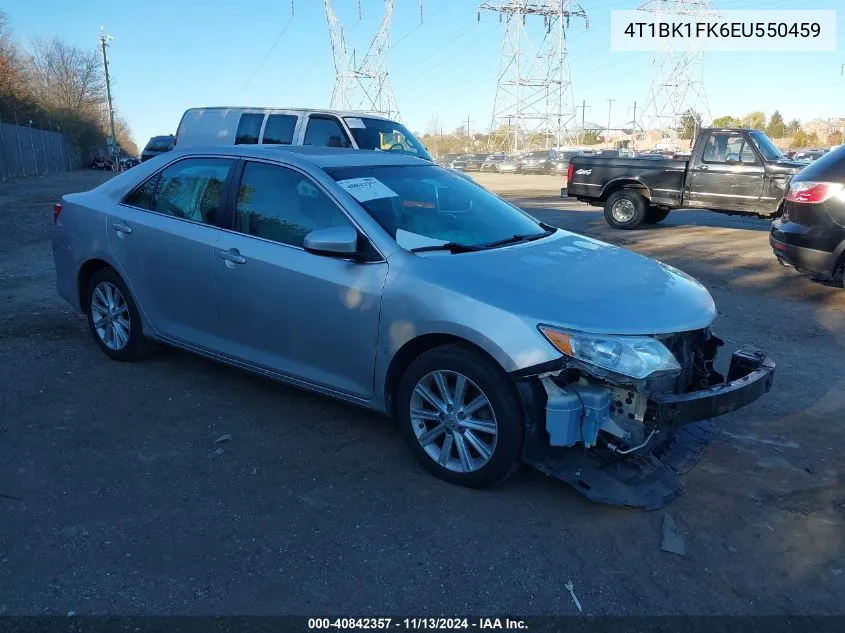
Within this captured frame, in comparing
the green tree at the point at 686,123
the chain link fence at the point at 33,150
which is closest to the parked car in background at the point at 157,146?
the chain link fence at the point at 33,150

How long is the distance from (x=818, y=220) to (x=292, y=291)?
5893 millimetres

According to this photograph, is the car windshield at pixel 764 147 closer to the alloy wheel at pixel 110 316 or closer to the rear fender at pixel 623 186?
the rear fender at pixel 623 186

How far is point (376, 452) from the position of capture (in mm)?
4012

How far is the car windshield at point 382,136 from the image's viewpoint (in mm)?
11469

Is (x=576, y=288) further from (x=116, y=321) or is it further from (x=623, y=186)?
(x=623, y=186)

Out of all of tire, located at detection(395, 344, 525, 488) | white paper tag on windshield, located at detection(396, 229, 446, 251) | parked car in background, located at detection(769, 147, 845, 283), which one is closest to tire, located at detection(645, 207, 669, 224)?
parked car in background, located at detection(769, 147, 845, 283)

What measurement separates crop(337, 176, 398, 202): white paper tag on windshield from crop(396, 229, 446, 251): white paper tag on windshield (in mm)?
325

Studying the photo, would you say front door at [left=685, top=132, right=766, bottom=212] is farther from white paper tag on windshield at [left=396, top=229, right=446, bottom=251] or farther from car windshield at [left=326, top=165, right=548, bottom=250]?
white paper tag on windshield at [left=396, top=229, right=446, bottom=251]

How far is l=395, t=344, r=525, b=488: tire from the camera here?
335 cm

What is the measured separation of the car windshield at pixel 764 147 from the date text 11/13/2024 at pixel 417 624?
1243 cm

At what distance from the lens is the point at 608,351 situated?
10.6ft

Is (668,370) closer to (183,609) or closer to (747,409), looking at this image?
(747,409)

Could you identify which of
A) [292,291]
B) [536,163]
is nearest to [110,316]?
[292,291]

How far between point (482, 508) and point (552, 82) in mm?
71901
